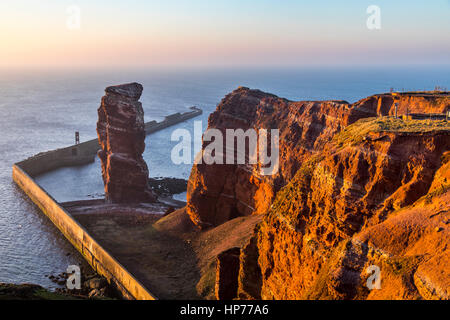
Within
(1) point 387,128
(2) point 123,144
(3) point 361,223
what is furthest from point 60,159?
(3) point 361,223

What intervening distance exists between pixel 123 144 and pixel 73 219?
40.6 ft

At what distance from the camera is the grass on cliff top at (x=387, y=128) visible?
56.6 feet

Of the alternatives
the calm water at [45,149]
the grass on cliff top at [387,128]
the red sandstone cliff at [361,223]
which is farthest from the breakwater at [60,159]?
the grass on cliff top at [387,128]

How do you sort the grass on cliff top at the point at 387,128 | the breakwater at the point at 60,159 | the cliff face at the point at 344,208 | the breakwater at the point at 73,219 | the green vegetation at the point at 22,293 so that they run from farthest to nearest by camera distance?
the breakwater at the point at 60,159 < the breakwater at the point at 73,219 < the green vegetation at the point at 22,293 < the grass on cliff top at the point at 387,128 < the cliff face at the point at 344,208

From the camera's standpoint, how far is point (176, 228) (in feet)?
137

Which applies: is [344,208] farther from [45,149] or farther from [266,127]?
[45,149]

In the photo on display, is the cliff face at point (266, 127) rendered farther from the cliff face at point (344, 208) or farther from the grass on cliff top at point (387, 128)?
the cliff face at point (344, 208)

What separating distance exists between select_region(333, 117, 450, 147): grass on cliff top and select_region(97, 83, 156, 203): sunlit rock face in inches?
1446

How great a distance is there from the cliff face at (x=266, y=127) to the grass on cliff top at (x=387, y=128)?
A: 1236cm

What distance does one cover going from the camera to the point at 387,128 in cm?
1784

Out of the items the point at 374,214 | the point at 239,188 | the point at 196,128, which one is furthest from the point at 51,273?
the point at 196,128

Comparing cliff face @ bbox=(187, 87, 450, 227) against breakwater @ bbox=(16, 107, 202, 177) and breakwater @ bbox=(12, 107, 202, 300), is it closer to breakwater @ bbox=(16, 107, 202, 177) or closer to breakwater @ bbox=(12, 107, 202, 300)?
breakwater @ bbox=(12, 107, 202, 300)

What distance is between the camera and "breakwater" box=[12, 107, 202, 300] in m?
32.6
